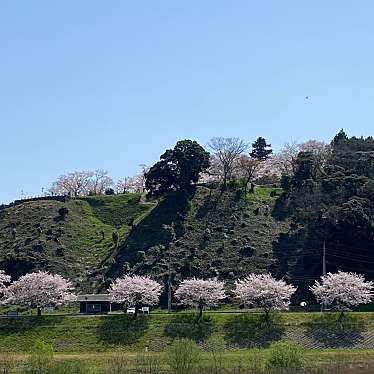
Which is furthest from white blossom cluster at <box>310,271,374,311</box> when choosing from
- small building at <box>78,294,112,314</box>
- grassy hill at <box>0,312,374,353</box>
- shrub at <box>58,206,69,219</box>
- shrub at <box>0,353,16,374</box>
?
shrub at <box>58,206,69,219</box>

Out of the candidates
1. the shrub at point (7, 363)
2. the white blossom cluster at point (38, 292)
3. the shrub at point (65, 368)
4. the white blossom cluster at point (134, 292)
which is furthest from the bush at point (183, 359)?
the white blossom cluster at point (38, 292)

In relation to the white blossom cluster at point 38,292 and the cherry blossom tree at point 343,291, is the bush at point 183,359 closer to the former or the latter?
the cherry blossom tree at point 343,291

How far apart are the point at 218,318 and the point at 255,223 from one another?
27099 mm

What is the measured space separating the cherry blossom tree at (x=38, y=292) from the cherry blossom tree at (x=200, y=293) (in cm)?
1137

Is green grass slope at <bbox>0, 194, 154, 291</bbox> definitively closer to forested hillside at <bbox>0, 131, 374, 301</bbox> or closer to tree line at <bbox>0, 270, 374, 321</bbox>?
forested hillside at <bbox>0, 131, 374, 301</bbox>

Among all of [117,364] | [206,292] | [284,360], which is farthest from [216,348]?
A: [284,360]

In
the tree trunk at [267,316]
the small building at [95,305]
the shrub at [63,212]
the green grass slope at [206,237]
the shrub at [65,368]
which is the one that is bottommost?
the shrub at [65,368]

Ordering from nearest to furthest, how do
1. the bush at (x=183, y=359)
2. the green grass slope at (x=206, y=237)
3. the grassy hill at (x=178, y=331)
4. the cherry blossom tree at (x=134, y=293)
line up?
the bush at (x=183, y=359) < the grassy hill at (x=178, y=331) < the cherry blossom tree at (x=134, y=293) < the green grass slope at (x=206, y=237)

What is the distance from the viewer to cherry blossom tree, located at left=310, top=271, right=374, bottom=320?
7194 centimetres

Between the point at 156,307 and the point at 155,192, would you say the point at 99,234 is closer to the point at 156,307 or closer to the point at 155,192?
the point at 155,192

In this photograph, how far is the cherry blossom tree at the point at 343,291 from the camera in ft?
236

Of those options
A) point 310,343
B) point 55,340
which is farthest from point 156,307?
point 310,343

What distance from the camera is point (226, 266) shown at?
3462 inches

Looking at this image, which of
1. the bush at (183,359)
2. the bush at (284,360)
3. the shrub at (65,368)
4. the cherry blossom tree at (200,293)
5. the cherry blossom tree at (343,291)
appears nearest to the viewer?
the shrub at (65,368)
